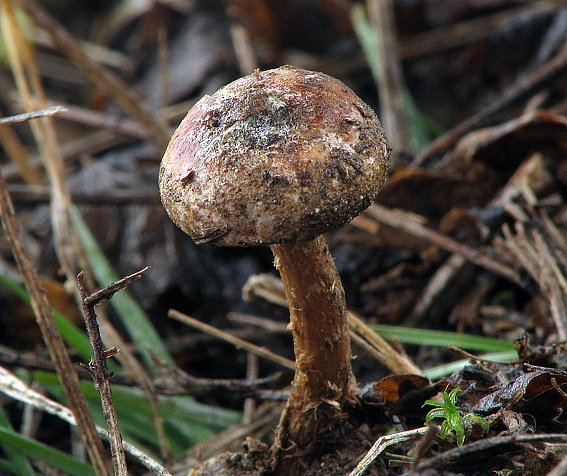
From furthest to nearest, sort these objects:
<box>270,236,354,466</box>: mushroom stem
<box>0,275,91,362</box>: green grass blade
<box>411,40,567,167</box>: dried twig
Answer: <box>411,40,567,167</box>: dried twig
<box>0,275,91,362</box>: green grass blade
<box>270,236,354,466</box>: mushroom stem

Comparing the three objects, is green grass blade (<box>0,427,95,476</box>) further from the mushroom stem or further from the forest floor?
the mushroom stem

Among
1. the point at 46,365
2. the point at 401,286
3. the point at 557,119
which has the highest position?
the point at 557,119

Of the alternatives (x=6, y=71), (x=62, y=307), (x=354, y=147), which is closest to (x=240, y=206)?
(x=354, y=147)

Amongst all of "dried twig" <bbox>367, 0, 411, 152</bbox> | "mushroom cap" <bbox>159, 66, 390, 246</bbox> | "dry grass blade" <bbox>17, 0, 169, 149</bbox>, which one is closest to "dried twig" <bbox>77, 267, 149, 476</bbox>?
"mushroom cap" <bbox>159, 66, 390, 246</bbox>

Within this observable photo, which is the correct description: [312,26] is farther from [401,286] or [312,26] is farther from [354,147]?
[354,147]

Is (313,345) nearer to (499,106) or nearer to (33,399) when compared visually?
(33,399)
